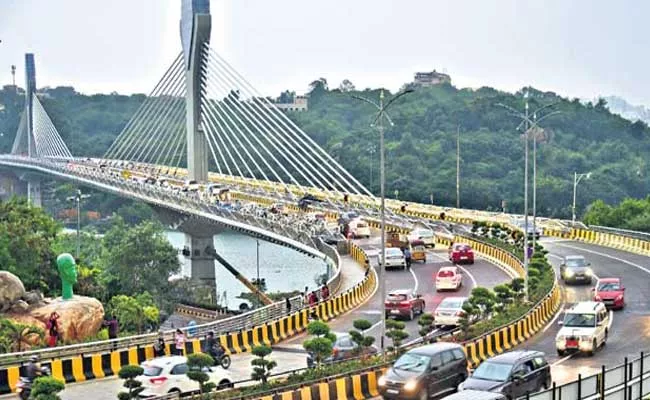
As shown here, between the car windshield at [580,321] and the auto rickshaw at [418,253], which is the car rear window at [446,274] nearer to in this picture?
the auto rickshaw at [418,253]

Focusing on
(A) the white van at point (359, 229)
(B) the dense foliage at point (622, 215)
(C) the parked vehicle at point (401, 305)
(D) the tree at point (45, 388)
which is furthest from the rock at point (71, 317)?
(B) the dense foliage at point (622, 215)

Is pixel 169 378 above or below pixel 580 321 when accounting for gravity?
below

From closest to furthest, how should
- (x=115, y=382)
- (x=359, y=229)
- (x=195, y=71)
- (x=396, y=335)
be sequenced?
(x=115, y=382) < (x=396, y=335) < (x=359, y=229) < (x=195, y=71)

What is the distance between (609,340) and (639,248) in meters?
29.7

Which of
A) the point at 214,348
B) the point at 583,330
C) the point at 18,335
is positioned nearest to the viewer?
the point at 214,348

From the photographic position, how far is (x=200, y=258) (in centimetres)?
8456

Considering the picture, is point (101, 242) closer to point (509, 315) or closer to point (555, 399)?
point (509, 315)

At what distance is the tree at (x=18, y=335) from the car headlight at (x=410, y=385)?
14019mm

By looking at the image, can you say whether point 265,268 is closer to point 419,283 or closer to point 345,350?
A: point 419,283

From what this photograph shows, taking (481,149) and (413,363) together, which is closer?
(413,363)

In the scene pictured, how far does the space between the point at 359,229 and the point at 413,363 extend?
45064mm

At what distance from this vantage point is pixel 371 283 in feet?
158

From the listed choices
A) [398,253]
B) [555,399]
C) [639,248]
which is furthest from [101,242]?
[555,399]

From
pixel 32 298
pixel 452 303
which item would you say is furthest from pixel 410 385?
pixel 32 298
